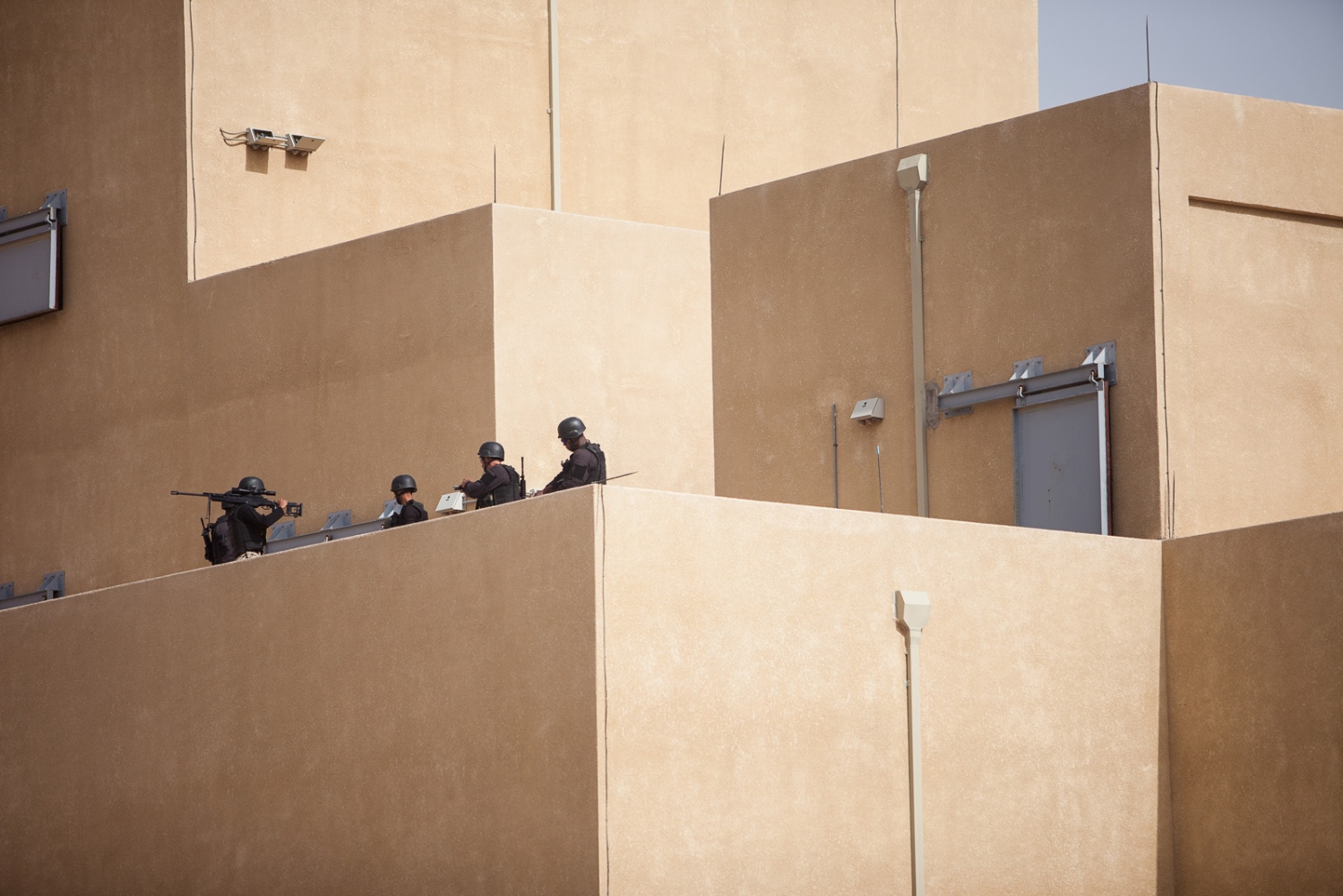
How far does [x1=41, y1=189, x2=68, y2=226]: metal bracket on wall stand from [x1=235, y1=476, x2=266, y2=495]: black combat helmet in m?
4.27

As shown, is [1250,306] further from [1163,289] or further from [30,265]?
[30,265]

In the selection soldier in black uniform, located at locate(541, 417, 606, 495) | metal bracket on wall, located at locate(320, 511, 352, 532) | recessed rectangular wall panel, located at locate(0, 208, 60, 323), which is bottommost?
metal bracket on wall, located at locate(320, 511, 352, 532)

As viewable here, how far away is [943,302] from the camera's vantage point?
1534 centimetres

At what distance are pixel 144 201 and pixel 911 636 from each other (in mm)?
10281

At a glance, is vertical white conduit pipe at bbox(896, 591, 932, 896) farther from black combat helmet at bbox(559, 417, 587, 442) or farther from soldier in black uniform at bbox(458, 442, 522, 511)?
soldier in black uniform at bbox(458, 442, 522, 511)

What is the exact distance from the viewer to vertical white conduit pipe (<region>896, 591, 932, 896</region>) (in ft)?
40.2

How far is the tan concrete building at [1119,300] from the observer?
1420 centimetres

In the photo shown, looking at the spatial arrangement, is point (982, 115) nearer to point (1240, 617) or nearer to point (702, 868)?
point (1240, 617)

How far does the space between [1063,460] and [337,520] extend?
261 inches

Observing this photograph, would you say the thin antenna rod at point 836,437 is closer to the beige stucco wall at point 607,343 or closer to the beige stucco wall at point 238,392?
the beige stucco wall at point 607,343

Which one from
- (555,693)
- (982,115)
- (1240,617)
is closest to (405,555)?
(555,693)

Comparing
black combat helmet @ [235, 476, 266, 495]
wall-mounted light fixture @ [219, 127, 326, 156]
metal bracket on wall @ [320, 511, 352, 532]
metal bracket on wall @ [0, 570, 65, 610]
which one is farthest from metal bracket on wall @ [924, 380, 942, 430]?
metal bracket on wall @ [0, 570, 65, 610]

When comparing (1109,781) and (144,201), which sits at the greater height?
(144,201)

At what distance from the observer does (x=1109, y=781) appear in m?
13.3
